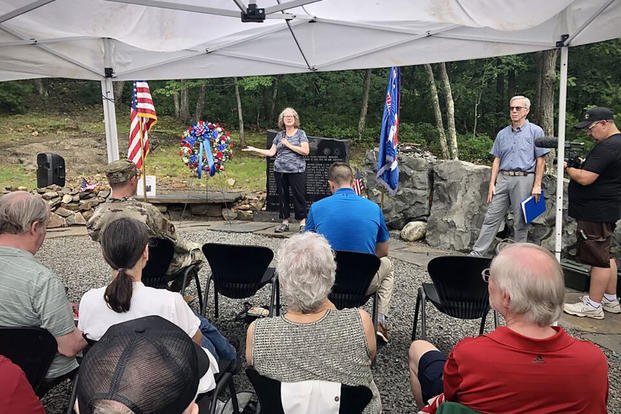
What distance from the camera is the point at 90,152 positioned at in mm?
16141

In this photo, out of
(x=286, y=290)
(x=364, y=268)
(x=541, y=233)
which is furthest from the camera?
(x=541, y=233)

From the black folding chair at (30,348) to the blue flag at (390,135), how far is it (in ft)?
17.3

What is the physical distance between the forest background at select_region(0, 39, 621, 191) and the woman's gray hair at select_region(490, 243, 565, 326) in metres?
15.1

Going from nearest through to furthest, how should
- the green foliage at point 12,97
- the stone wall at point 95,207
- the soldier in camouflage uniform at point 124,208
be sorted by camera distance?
the soldier in camouflage uniform at point 124,208, the stone wall at point 95,207, the green foliage at point 12,97

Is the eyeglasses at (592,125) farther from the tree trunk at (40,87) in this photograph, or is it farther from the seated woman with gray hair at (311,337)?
the tree trunk at (40,87)

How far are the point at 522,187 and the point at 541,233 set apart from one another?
117 cm

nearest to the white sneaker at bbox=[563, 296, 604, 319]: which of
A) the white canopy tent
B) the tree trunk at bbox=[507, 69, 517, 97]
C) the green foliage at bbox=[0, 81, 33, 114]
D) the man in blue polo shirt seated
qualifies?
the white canopy tent

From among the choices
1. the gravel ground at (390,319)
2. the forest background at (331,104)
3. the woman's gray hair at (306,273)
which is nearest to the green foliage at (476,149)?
the forest background at (331,104)

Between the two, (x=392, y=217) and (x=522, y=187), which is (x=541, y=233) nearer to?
(x=522, y=187)

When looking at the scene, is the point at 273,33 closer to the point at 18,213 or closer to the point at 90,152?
the point at 18,213

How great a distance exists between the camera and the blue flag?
21.7ft

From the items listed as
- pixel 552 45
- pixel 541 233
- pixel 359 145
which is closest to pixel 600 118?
pixel 552 45

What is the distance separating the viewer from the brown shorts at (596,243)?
159 inches

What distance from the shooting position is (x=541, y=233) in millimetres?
5973
